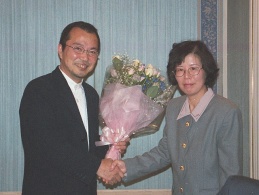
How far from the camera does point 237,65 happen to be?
3.20 metres

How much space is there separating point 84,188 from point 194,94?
0.87 metres

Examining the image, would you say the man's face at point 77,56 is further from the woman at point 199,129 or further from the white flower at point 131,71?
the woman at point 199,129

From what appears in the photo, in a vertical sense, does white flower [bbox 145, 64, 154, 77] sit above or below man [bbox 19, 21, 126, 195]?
above

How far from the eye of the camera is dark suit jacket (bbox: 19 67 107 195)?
85.8 inches

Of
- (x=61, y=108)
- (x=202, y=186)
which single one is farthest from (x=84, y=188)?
(x=202, y=186)

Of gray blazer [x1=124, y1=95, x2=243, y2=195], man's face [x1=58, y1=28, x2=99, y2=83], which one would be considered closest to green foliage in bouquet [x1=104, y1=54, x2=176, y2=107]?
man's face [x1=58, y1=28, x2=99, y2=83]

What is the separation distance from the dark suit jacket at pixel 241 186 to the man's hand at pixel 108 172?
3.33 feet

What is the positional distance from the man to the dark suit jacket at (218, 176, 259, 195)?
0.99m

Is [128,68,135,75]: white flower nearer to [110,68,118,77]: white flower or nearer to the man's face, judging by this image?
[110,68,118,77]: white flower

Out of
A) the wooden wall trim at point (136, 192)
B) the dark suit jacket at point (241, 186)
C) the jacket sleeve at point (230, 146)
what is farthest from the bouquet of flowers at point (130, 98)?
the wooden wall trim at point (136, 192)

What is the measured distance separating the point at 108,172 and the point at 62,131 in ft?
1.37

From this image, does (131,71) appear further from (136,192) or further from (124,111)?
(136,192)

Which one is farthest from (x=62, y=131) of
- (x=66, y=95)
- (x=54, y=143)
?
(x=66, y=95)

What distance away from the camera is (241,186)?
4.71 feet
